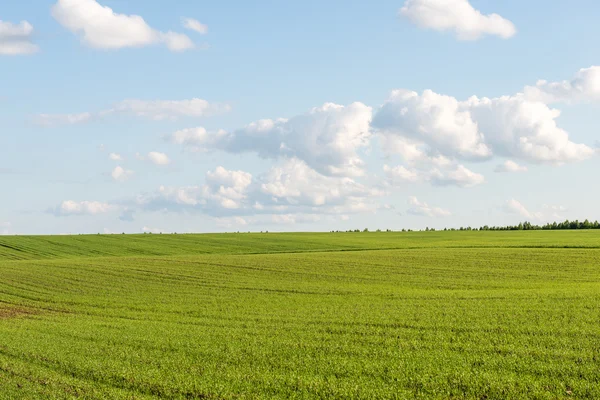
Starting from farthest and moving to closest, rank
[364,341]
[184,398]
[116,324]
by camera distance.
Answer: [116,324], [364,341], [184,398]

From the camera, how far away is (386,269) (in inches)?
1731

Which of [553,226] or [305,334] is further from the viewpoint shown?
[553,226]

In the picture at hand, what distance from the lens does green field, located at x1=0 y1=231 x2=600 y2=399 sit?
14.0 m

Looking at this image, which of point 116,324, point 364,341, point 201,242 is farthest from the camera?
point 201,242

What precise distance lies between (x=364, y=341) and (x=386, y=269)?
84.8 feet

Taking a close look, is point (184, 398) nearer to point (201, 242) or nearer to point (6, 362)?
point (6, 362)

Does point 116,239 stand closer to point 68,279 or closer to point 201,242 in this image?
point 201,242

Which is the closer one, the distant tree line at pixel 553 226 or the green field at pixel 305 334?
the green field at pixel 305 334

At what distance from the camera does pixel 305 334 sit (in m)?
19.7

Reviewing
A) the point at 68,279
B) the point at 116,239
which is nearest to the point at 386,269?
the point at 68,279

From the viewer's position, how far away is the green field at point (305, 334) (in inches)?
551

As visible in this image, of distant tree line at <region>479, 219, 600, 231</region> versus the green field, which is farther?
distant tree line at <region>479, 219, 600, 231</region>

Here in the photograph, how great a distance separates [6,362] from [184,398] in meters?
7.31

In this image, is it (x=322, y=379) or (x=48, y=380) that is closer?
(x=322, y=379)
